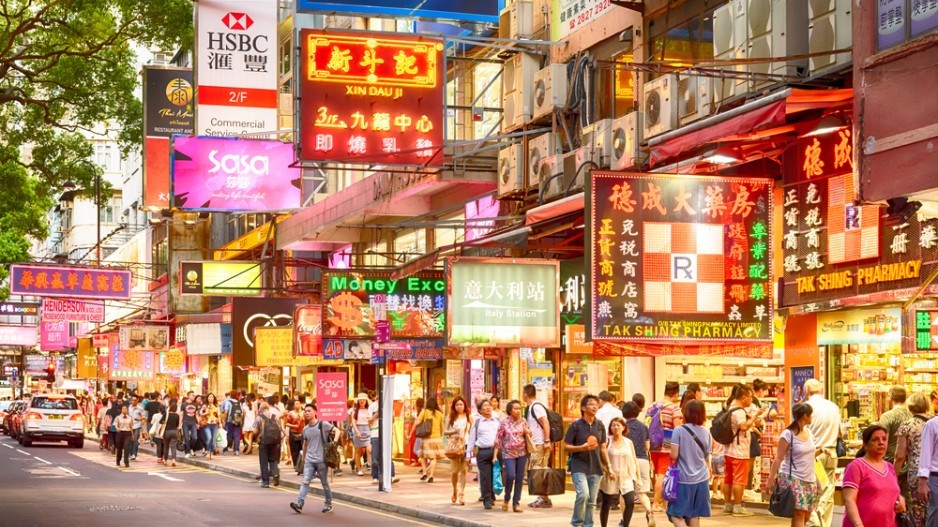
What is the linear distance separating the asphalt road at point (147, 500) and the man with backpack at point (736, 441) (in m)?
4.23

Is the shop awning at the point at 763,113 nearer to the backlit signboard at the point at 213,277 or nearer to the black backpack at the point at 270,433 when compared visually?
the black backpack at the point at 270,433

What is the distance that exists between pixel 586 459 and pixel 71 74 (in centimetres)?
1235

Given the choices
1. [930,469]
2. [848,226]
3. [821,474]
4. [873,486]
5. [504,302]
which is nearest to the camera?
[873,486]

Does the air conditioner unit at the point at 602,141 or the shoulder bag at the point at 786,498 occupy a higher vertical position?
the air conditioner unit at the point at 602,141

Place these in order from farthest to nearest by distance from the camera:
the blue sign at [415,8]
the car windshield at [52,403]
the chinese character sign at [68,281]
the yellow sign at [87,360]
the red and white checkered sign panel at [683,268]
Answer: the yellow sign at [87,360] → the car windshield at [52,403] → the chinese character sign at [68,281] → the blue sign at [415,8] → the red and white checkered sign panel at [683,268]

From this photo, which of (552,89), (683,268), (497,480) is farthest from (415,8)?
(497,480)

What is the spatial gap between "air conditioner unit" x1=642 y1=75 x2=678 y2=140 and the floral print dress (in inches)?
250

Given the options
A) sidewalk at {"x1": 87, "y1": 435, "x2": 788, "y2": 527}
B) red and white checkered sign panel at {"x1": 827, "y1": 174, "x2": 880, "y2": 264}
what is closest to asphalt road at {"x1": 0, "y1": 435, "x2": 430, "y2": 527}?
sidewalk at {"x1": 87, "y1": 435, "x2": 788, "y2": 527}

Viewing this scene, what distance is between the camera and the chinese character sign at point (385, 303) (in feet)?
95.8

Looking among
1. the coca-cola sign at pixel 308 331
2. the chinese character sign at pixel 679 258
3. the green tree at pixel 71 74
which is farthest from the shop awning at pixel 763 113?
the coca-cola sign at pixel 308 331

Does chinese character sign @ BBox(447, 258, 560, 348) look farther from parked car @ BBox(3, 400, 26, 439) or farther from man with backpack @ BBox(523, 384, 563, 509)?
parked car @ BBox(3, 400, 26, 439)

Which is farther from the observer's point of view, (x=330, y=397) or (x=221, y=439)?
(x=221, y=439)

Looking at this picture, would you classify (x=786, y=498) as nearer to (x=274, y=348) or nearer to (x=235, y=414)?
(x=274, y=348)

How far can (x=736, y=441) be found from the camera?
20.5 metres
